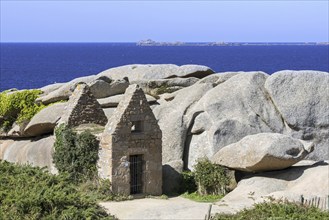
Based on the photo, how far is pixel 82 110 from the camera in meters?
32.5

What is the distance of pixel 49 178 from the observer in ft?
81.8

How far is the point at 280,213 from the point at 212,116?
14286 mm

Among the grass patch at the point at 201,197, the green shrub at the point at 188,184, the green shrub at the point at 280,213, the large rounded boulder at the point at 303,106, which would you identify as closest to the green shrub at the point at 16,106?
the green shrub at the point at 188,184

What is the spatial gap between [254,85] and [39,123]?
12.1m

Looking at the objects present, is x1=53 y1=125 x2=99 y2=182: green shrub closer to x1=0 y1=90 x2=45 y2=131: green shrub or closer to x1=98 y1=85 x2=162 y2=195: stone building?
x1=98 y1=85 x2=162 y2=195: stone building

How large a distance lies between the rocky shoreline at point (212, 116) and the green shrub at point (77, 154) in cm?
119

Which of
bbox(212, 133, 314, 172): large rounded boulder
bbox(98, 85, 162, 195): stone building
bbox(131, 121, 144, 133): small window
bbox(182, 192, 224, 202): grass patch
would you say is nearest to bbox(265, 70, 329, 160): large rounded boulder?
bbox(212, 133, 314, 172): large rounded boulder

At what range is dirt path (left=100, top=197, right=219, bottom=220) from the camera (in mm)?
26422

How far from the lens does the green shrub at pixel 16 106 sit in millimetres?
39656

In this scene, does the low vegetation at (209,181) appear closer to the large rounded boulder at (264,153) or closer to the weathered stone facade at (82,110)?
the large rounded boulder at (264,153)

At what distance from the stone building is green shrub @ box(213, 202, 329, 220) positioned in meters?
7.19

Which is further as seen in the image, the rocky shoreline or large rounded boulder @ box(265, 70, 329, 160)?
large rounded boulder @ box(265, 70, 329, 160)

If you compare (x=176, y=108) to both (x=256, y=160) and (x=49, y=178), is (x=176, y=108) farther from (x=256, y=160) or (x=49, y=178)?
(x=49, y=178)

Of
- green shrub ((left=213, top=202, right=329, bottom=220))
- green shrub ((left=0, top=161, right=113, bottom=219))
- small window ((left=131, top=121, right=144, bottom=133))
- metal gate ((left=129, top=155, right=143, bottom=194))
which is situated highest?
small window ((left=131, top=121, right=144, bottom=133))
